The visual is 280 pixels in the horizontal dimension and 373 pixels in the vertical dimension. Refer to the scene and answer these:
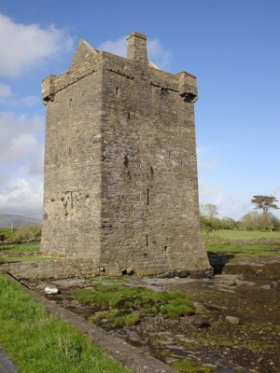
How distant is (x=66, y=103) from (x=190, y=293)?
12.2 meters

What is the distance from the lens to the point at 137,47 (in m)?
20.2

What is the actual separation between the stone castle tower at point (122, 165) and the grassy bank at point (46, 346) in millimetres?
9335

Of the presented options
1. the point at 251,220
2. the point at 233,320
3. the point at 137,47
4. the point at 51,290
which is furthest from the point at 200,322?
the point at 251,220

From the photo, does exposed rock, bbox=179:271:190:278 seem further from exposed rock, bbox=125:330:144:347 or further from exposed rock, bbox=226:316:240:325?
exposed rock, bbox=125:330:144:347

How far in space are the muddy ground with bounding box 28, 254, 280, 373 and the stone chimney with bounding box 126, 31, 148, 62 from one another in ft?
39.6

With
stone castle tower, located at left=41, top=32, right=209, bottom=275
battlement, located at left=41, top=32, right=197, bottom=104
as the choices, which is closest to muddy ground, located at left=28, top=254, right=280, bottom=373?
stone castle tower, located at left=41, top=32, right=209, bottom=275

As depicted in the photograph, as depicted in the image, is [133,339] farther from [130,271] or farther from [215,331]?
[130,271]

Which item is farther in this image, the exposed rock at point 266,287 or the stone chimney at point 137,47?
the stone chimney at point 137,47

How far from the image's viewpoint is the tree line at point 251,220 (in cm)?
6688

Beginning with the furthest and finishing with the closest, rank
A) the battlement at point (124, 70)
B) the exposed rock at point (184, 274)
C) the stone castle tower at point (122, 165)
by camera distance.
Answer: the exposed rock at point (184, 274) → the battlement at point (124, 70) → the stone castle tower at point (122, 165)

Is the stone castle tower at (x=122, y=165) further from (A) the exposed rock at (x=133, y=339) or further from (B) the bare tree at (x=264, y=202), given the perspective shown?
(B) the bare tree at (x=264, y=202)

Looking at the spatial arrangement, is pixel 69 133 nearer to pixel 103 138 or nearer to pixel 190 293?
pixel 103 138

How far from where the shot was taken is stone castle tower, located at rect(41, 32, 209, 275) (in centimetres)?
1794

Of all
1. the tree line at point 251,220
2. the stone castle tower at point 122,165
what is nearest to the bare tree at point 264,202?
the tree line at point 251,220
